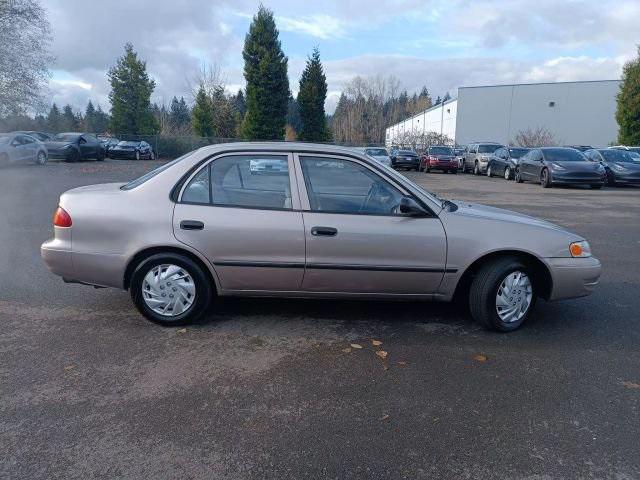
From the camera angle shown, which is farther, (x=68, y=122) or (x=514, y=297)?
(x=68, y=122)

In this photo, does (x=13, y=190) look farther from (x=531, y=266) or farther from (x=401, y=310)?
(x=531, y=266)

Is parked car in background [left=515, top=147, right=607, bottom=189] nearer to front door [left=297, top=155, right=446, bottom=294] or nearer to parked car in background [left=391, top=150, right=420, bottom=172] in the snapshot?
parked car in background [left=391, top=150, right=420, bottom=172]

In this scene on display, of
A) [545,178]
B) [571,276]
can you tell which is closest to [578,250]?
[571,276]

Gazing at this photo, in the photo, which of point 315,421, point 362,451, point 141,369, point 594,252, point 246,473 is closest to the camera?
point 246,473

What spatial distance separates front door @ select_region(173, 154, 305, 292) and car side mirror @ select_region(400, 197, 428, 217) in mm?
877

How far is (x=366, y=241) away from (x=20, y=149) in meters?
22.7

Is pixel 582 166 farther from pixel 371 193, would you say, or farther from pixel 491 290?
pixel 371 193

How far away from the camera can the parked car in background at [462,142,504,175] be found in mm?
28595

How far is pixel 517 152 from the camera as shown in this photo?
25.6 meters

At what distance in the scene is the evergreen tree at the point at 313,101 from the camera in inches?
1567

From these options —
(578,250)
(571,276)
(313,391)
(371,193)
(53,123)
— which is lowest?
(313,391)

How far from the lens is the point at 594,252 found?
787 cm

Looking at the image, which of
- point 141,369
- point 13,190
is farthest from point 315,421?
point 13,190

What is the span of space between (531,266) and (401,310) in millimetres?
1281
